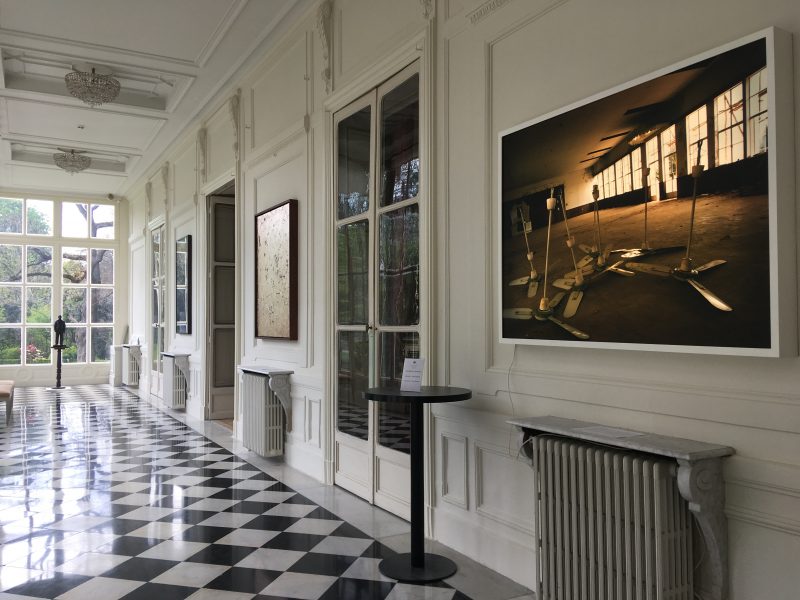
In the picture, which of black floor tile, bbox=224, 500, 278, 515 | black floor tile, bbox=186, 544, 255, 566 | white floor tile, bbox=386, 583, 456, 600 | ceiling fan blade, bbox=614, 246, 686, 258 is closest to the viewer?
ceiling fan blade, bbox=614, 246, 686, 258

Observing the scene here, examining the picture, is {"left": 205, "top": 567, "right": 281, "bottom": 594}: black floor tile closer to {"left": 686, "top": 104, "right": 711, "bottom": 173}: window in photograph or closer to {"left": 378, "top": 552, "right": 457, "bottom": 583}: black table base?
{"left": 378, "top": 552, "right": 457, "bottom": 583}: black table base

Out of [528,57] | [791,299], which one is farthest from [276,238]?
[791,299]

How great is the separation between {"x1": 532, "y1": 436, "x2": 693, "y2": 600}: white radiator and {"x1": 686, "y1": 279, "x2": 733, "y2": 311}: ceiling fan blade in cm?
62

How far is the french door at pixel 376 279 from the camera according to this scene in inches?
186

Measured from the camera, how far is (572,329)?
3148 millimetres

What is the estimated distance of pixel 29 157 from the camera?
12.7 meters

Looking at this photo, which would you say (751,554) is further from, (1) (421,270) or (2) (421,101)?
(2) (421,101)

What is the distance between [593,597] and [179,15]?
6.42m

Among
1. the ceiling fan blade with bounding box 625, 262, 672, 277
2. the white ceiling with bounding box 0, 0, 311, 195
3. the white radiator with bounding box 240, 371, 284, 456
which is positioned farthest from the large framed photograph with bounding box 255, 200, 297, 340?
the ceiling fan blade with bounding box 625, 262, 672, 277

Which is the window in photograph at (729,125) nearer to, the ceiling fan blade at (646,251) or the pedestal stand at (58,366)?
the ceiling fan blade at (646,251)

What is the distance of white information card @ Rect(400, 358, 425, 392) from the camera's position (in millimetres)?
3768

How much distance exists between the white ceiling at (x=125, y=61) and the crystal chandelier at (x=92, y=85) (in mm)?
216

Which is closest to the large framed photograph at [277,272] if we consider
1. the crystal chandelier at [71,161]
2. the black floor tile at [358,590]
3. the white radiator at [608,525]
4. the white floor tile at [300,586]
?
the white floor tile at [300,586]

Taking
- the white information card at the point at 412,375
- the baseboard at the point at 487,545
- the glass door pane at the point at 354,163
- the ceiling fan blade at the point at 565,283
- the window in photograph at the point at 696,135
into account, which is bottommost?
the baseboard at the point at 487,545
